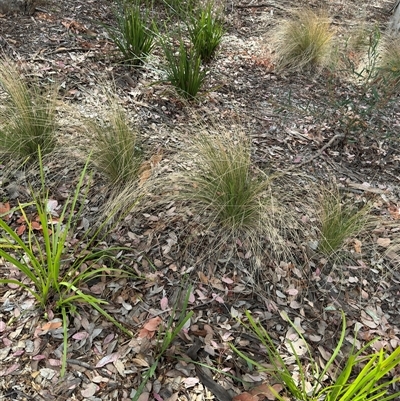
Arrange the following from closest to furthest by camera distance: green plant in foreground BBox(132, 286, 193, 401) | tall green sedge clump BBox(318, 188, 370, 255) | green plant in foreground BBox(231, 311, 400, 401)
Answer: green plant in foreground BBox(231, 311, 400, 401) < green plant in foreground BBox(132, 286, 193, 401) < tall green sedge clump BBox(318, 188, 370, 255)

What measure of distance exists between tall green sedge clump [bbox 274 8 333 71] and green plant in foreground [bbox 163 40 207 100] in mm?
1369

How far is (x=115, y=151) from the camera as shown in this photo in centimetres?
243

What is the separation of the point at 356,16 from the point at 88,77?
4177 millimetres

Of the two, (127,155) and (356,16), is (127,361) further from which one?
(356,16)

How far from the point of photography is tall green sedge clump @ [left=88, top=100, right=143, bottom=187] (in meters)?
2.41

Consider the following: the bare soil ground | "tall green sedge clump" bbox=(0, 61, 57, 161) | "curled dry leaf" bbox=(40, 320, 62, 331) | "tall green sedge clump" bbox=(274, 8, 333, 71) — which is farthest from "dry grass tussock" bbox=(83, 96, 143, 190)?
"tall green sedge clump" bbox=(274, 8, 333, 71)

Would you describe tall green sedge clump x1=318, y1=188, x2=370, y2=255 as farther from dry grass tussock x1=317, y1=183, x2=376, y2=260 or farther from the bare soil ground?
the bare soil ground

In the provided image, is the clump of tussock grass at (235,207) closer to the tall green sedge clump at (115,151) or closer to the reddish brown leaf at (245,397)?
the tall green sedge clump at (115,151)

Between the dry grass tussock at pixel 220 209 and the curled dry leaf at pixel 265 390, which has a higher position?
the dry grass tussock at pixel 220 209

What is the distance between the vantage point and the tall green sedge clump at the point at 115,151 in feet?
7.91

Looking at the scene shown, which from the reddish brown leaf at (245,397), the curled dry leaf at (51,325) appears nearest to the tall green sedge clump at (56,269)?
the curled dry leaf at (51,325)

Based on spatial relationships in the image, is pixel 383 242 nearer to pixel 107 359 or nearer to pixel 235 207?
pixel 235 207

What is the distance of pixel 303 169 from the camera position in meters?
2.91

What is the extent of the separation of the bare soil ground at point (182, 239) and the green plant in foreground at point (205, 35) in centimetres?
18
